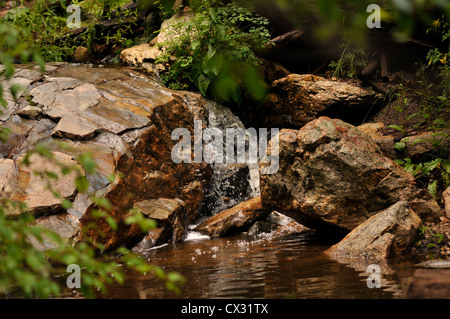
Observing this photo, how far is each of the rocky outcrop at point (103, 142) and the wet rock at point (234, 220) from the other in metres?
0.47

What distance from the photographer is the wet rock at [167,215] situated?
6227 millimetres

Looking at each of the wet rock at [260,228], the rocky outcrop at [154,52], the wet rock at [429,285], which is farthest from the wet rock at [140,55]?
the wet rock at [429,285]

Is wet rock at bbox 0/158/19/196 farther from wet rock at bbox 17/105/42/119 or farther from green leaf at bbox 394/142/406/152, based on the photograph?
green leaf at bbox 394/142/406/152

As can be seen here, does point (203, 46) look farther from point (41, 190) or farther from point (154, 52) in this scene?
point (41, 190)

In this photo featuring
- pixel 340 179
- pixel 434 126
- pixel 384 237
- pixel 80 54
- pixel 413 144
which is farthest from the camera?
pixel 80 54

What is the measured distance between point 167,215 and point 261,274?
2.32 metres

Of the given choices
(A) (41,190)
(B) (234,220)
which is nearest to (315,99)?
(B) (234,220)

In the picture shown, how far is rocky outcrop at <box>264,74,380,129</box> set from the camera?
8922mm

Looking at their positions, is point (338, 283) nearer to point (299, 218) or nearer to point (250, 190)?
point (299, 218)

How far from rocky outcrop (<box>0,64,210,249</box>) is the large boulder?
2.10m

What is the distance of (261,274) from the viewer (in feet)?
14.4

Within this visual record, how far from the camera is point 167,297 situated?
3.68 meters

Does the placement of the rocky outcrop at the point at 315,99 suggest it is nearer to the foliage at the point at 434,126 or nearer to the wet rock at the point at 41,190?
the foliage at the point at 434,126
